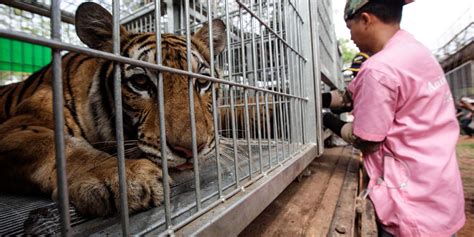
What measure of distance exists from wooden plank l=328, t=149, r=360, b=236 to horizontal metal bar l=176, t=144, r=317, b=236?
0.33m

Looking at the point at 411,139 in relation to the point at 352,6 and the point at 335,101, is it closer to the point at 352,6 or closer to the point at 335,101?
the point at 352,6

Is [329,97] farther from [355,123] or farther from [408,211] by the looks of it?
[408,211]

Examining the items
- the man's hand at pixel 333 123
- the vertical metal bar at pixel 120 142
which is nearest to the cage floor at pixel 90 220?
the vertical metal bar at pixel 120 142

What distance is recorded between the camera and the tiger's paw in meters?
0.79

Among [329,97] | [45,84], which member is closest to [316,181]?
[329,97]

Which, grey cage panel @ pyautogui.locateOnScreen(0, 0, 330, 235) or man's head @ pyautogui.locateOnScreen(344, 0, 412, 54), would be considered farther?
man's head @ pyautogui.locateOnScreen(344, 0, 412, 54)

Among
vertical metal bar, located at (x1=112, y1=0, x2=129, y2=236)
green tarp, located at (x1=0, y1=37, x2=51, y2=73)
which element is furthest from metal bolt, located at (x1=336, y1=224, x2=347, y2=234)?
green tarp, located at (x1=0, y1=37, x2=51, y2=73)

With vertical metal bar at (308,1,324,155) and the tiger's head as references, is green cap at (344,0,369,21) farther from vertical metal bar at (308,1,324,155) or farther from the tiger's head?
vertical metal bar at (308,1,324,155)

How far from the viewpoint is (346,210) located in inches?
64.6

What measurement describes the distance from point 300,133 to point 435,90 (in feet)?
3.37

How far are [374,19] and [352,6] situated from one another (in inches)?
5.5

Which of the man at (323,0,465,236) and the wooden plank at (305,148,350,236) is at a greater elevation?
the man at (323,0,465,236)

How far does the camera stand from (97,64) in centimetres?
156

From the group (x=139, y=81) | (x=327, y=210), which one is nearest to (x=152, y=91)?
(x=139, y=81)
